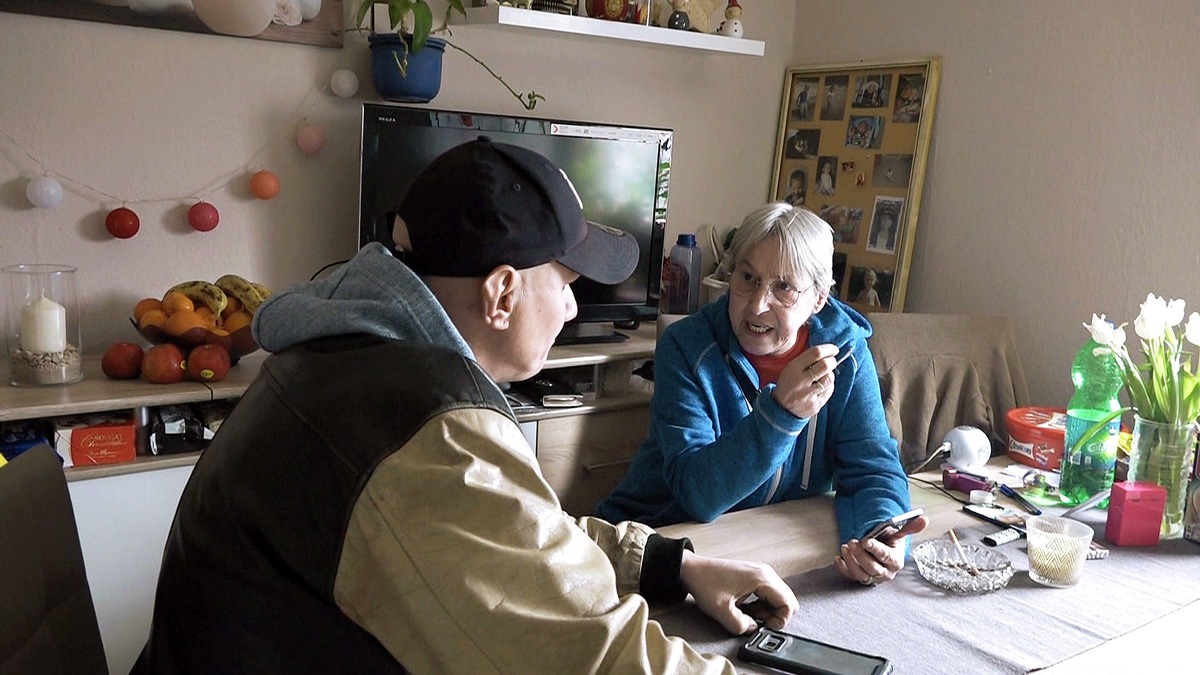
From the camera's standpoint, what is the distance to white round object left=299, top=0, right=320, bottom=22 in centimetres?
256

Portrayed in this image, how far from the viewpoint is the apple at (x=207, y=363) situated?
89.2 inches

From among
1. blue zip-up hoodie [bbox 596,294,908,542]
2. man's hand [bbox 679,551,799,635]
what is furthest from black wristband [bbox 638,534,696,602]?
blue zip-up hoodie [bbox 596,294,908,542]

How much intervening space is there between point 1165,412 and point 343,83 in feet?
6.59

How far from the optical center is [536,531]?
0.90m

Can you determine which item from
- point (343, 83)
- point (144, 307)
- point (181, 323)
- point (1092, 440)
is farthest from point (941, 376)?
point (144, 307)

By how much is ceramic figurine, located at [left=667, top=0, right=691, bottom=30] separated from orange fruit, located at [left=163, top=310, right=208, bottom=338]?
1593 millimetres

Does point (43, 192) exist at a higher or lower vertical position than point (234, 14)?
lower

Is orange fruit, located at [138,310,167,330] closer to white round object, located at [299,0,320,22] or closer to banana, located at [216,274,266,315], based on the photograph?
banana, located at [216,274,266,315]

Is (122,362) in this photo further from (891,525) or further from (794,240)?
(891,525)

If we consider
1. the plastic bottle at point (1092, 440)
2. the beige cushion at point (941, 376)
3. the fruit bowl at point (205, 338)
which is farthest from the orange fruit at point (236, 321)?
the plastic bottle at point (1092, 440)

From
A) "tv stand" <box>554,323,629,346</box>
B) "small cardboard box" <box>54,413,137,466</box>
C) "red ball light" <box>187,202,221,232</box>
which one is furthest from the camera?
"tv stand" <box>554,323,629,346</box>

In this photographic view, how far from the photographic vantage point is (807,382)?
169cm

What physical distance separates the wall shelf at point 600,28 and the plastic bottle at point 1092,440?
1493 millimetres

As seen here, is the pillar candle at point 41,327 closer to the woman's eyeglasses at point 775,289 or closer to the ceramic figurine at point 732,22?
the woman's eyeglasses at point 775,289
